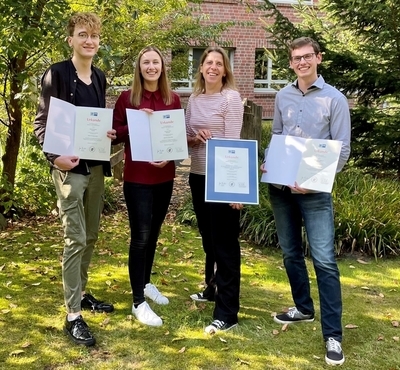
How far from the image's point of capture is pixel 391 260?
18.8 ft

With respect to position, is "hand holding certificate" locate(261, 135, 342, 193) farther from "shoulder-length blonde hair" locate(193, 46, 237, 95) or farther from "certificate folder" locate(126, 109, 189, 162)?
"certificate folder" locate(126, 109, 189, 162)

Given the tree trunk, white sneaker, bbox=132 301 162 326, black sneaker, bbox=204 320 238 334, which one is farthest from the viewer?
the tree trunk

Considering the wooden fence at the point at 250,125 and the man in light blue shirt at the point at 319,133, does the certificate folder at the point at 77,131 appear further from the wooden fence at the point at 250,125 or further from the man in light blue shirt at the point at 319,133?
Result: the wooden fence at the point at 250,125

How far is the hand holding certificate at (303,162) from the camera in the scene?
318cm

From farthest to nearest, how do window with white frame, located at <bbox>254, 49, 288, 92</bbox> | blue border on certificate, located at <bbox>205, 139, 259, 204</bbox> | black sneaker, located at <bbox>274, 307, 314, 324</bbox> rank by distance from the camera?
window with white frame, located at <bbox>254, 49, 288, 92</bbox>, black sneaker, located at <bbox>274, 307, 314, 324</bbox>, blue border on certificate, located at <bbox>205, 139, 259, 204</bbox>

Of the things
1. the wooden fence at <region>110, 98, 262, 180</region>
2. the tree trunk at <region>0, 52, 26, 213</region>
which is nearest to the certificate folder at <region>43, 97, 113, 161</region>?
the tree trunk at <region>0, 52, 26, 213</region>

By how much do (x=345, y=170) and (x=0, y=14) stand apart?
5726 mm

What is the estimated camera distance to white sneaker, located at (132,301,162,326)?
3730 millimetres

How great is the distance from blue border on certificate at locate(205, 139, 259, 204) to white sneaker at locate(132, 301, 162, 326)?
3.67 ft

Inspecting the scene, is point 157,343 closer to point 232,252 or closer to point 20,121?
point 232,252

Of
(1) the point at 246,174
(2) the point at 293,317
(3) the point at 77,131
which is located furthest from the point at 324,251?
(3) the point at 77,131

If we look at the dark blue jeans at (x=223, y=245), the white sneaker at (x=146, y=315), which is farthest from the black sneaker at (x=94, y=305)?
the dark blue jeans at (x=223, y=245)

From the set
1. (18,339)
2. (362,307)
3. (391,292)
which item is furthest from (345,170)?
(18,339)

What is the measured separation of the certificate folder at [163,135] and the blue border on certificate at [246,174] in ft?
0.66
